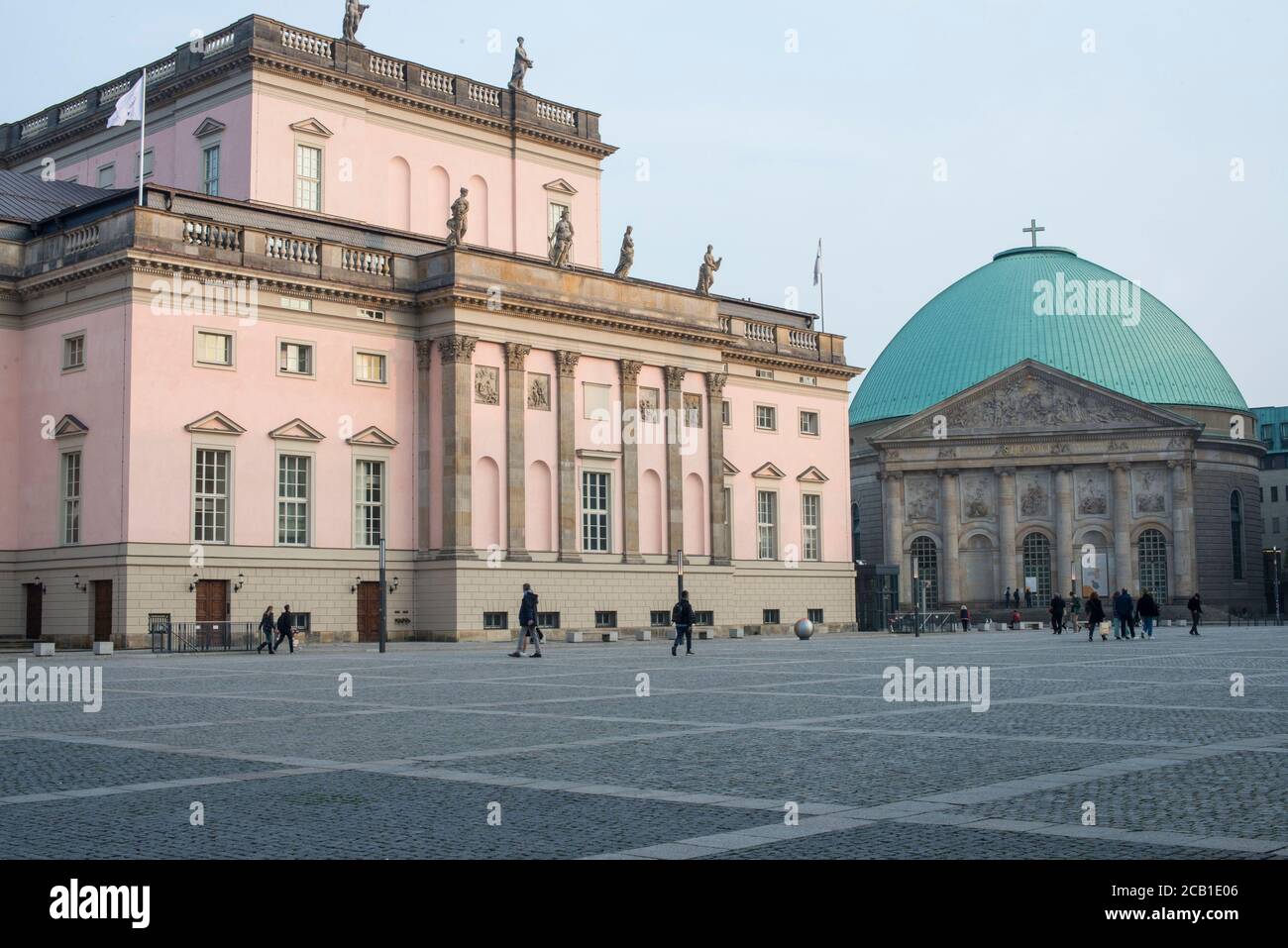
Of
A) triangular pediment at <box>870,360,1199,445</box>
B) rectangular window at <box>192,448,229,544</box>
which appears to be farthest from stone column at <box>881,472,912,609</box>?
rectangular window at <box>192,448,229,544</box>

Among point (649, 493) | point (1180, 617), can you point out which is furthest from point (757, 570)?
point (1180, 617)

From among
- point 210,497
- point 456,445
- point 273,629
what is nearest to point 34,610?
point 210,497

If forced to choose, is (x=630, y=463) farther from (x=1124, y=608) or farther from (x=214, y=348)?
(x=1124, y=608)

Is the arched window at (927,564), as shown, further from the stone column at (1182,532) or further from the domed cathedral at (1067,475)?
the stone column at (1182,532)

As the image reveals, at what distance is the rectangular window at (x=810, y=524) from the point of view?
222ft

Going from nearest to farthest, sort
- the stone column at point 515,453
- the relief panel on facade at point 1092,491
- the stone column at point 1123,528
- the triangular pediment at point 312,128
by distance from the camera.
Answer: the stone column at point 515,453
the triangular pediment at point 312,128
the stone column at point 1123,528
the relief panel on facade at point 1092,491

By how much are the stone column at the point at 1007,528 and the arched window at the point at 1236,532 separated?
56.6ft

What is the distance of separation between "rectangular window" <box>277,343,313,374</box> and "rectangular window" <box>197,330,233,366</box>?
176cm

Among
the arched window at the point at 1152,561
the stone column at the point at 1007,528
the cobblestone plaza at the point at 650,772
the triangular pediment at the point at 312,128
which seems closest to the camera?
the cobblestone plaza at the point at 650,772

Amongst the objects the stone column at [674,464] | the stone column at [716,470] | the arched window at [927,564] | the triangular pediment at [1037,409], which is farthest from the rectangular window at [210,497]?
the triangular pediment at [1037,409]

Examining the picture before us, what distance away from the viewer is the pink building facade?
45812mm

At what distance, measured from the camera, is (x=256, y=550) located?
47531mm

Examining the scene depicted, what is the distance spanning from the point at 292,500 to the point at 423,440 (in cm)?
575
